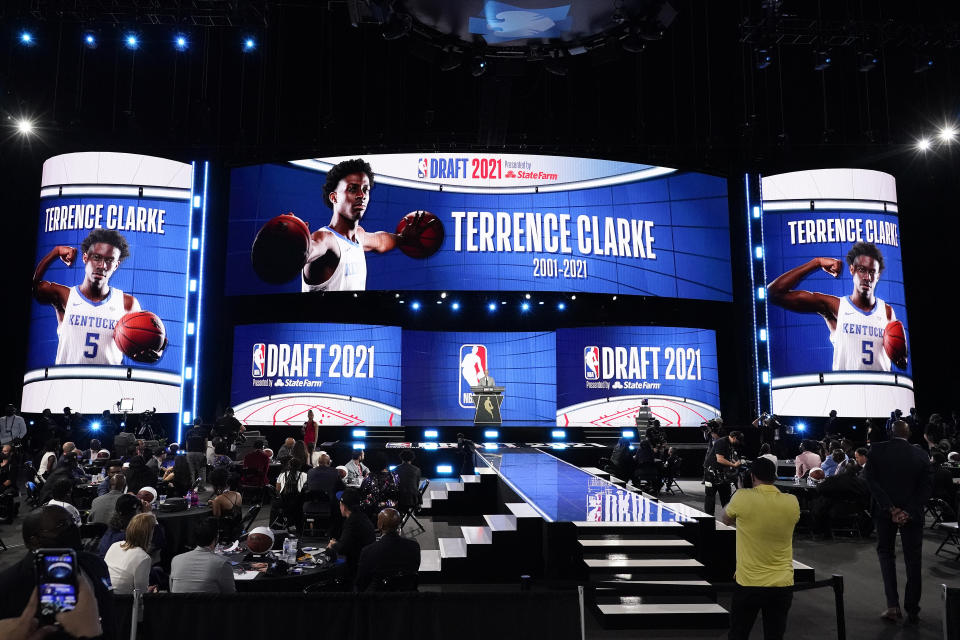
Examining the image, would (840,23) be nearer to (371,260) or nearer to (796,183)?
(796,183)

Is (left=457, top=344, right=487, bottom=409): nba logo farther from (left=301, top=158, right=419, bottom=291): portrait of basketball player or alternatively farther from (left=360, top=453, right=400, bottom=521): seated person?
(left=360, top=453, right=400, bottom=521): seated person

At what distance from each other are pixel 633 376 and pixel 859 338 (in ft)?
22.1

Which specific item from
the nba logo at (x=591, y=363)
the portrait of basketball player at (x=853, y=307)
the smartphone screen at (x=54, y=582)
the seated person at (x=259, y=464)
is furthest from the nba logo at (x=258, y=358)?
the smartphone screen at (x=54, y=582)

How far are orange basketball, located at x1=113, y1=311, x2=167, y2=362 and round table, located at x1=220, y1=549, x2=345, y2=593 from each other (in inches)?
572

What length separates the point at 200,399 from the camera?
65.8 feet

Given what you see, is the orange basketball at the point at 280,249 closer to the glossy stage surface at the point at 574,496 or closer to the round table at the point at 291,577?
the glossy stage surface at the point at 574,496

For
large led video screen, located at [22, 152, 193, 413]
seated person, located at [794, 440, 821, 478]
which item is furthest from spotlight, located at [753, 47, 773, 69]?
large led video screen, located at [22, 152, 193, 413]

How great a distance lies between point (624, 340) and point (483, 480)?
1000cm

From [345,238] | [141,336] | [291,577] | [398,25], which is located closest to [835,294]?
[345,238]

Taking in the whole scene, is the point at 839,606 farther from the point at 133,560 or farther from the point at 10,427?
the point at 10,427

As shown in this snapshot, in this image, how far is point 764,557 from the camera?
4.59 metres

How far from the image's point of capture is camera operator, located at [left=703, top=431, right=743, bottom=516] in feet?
35.7

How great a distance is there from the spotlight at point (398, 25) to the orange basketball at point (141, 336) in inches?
456

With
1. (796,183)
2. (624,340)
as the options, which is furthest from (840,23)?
(624,340)
